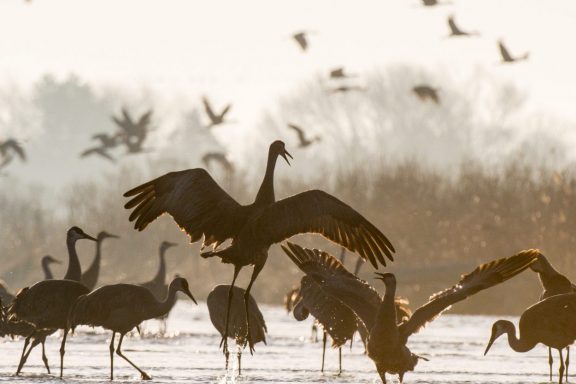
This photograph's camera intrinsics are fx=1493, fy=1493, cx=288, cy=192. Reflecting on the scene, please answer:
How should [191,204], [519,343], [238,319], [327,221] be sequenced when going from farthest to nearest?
[238,319] < [519,343] < [191,204] < [327,221]

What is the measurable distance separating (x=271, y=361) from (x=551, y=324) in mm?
4423

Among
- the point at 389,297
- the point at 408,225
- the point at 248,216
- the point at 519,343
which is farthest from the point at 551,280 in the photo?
the point at 408,225

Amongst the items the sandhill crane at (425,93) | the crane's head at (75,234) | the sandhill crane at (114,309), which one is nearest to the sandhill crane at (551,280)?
the sandhill crane at (114,309)

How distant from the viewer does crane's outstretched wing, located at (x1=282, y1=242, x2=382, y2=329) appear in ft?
51.2

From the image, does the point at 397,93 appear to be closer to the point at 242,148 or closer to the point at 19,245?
the point at 242,148

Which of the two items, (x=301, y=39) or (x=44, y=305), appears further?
(x=301, y=39)

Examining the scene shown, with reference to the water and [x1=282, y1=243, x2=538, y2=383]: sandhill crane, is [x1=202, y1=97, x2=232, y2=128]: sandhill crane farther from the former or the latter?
[x1=282, y1=243, x2=538, y2=383]: sandhill crane

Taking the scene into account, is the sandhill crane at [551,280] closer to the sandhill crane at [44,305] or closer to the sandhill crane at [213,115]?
the sandhill crane at [44,305]

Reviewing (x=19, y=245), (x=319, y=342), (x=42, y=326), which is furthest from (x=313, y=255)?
(x=19, y=245)

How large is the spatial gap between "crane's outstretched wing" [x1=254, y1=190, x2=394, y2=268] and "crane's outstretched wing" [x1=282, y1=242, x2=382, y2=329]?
0.77 meters

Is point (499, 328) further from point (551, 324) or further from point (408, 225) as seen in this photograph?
point (408, 225)

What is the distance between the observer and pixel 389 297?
48.9ft

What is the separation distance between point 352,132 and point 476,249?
47.1 m

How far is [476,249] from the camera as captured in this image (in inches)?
1508
